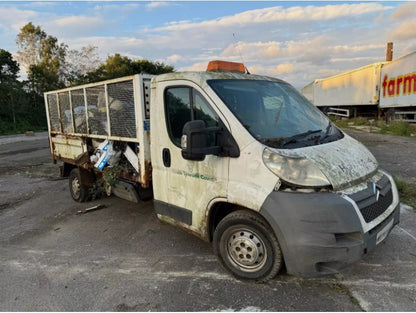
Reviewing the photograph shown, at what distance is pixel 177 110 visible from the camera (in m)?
3.56

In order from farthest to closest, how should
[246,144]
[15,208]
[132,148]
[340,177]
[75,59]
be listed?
[75,59]
[15,208]
[132,148]
[246,144]
[340,177]

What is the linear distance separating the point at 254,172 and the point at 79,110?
3.97m

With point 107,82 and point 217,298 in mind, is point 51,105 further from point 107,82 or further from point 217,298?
point 217,298

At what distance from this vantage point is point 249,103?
3.36 m

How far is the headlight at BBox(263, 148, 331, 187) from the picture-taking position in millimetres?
2668

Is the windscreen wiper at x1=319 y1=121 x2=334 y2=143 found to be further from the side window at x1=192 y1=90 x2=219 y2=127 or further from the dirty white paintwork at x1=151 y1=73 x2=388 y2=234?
the side window at x1=192 y1=90 x2=219 y2=127

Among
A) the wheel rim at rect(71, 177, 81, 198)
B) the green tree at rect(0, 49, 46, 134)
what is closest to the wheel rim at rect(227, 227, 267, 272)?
the wheel rim at rect(71, 177, 81, 198)

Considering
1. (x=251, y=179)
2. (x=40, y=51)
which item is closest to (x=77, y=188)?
(x=251, y=179)

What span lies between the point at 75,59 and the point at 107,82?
3906 centimetres

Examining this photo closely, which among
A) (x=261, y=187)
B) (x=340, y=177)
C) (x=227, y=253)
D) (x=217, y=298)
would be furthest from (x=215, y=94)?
(x=217, y=298)

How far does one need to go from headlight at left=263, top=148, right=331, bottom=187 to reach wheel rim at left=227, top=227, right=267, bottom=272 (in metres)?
0.67

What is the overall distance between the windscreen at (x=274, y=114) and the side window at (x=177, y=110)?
371 millimetres

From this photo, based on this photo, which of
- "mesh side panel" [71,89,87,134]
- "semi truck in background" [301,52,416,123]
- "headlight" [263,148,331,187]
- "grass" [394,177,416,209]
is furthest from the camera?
"semi truck in background" [301,52,416,123]

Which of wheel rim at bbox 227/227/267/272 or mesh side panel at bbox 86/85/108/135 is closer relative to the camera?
wheel rim at bbox 227/227/267/272
